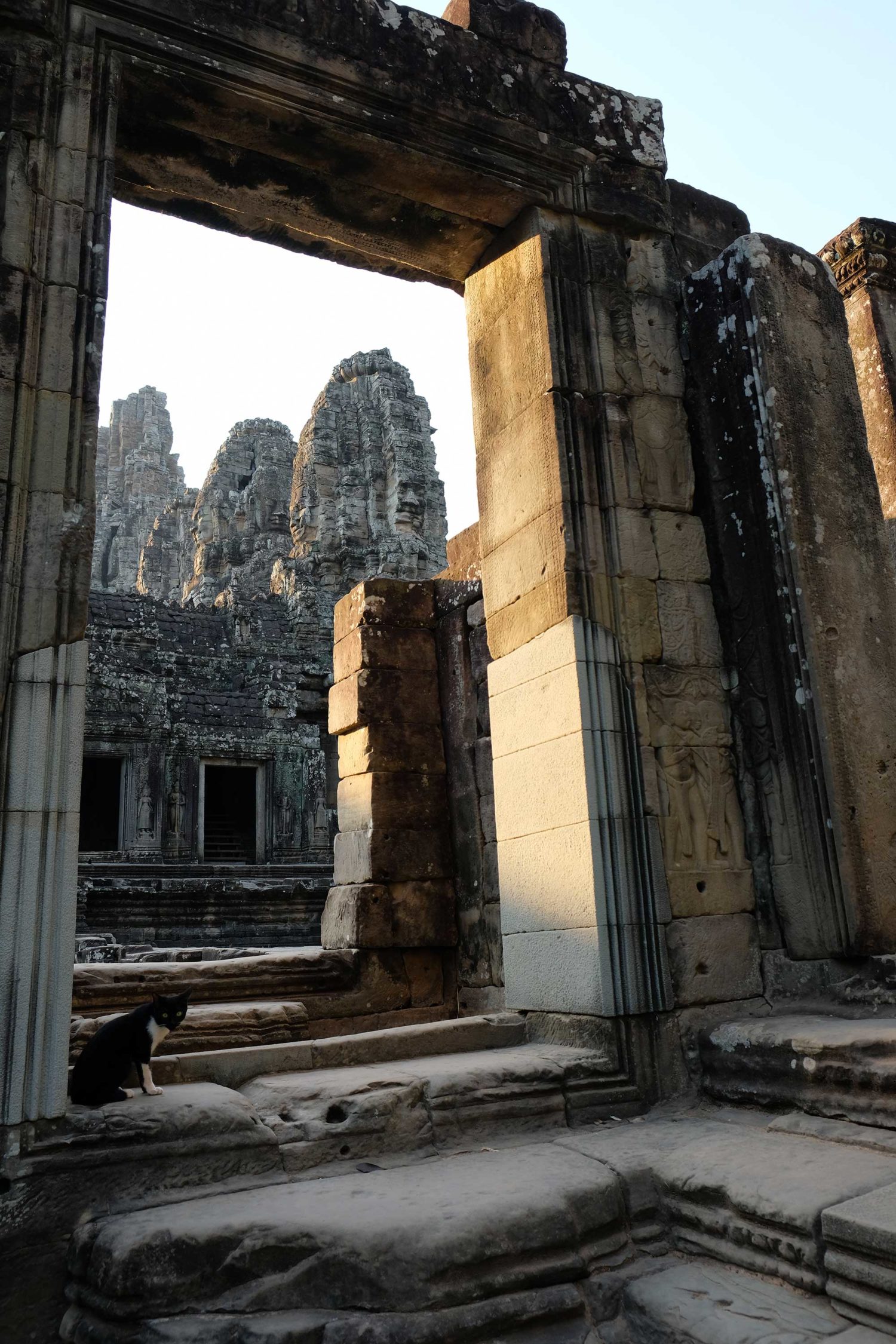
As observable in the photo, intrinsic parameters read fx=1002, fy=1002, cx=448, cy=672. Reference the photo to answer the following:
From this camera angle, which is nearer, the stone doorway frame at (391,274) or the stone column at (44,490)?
the stone column at (44,490)

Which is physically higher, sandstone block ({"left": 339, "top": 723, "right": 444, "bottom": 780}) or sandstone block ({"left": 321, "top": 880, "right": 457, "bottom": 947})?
sandstone block ({"left": 339, "top": 723, "right": 444, "bottom": 780})

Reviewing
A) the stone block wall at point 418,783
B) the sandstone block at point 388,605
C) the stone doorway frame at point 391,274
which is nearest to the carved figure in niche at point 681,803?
the stone doorway frame at point 391,274

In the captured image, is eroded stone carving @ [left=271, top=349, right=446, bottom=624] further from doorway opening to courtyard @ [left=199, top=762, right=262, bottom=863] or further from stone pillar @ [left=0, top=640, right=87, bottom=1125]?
stone pillar @ [left=0, top=640, right=87, bottom=1125]

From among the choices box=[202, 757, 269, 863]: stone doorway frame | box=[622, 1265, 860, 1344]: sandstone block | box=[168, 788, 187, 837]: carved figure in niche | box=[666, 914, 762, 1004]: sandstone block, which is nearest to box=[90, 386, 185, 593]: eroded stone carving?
box=[202, 757, 269, 863]: stone doorway frame

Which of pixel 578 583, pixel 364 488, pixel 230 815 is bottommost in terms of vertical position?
pixel 578 583

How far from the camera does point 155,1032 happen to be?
11.4ft

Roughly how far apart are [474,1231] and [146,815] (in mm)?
17708

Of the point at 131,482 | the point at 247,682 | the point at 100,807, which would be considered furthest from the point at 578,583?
the point at 131,482

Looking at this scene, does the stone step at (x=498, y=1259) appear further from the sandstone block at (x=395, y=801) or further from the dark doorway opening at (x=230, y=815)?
the dark doorway opening at (x=230, y=815)

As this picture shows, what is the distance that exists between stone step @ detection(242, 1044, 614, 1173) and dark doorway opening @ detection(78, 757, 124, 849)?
18414 mm

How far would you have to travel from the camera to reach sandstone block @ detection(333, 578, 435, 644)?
22.9 ft

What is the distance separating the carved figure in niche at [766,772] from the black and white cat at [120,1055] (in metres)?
2.51

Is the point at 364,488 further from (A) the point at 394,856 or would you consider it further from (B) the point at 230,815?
(A) the point at 394,856

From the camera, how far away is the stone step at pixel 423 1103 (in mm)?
3342
